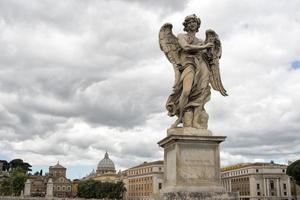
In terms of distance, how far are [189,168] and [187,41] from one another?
10.5ft

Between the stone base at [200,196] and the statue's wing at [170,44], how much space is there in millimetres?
2933

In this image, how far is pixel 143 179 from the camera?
462 feet

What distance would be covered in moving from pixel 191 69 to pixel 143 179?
133823 mm

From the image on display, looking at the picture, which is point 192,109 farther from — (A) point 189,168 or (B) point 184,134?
(A) point 189,168

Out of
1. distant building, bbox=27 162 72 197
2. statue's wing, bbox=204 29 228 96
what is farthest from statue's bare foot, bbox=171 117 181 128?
distant building, bbox=27 162 72 197

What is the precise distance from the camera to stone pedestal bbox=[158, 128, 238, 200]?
8.97 metres

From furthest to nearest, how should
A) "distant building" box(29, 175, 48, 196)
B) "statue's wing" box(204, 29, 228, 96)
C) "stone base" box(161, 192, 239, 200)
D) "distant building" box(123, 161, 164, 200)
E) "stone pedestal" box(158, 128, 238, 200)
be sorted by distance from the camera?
"distant building" box(29, 175, 48, 196) → "distant building" box(123, 161, 164, 200) → "statue's wing" box(204, 29, 228, 96) → "stone pedestal" box(158, 128, 238, 200) → "stone base" box(161, 192, 239, 200)

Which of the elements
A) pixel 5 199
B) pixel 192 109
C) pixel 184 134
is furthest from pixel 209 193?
pixel 5 199

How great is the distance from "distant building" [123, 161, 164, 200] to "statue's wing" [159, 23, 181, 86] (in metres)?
112

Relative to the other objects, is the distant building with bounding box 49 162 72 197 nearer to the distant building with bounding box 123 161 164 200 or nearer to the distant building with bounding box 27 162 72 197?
the distant building with bounding box 27 162 72 197

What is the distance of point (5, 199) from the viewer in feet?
286

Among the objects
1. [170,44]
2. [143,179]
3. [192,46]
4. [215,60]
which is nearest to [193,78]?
[192,46]

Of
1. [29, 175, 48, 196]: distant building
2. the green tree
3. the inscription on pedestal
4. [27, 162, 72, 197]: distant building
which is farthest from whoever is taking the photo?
[29, 175, 48, 196]: distant building

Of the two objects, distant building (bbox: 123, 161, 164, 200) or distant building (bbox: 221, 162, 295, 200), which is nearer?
distant building (bbox: 221, 162, 295, 200)
